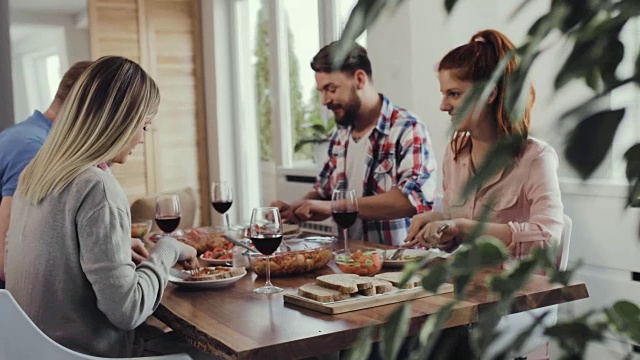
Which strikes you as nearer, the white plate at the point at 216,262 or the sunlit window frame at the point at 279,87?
the white plate at the point at 216,262

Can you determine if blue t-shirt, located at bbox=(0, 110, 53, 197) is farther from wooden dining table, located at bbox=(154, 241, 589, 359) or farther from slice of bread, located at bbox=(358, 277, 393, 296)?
slice of bread, located at bbox=(358, 277, 393, 296)

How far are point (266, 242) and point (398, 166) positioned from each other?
1.16 metres

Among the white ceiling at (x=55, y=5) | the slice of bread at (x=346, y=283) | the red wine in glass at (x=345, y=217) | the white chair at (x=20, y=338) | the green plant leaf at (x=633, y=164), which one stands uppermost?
the white ceiling at (x=55, y=5)

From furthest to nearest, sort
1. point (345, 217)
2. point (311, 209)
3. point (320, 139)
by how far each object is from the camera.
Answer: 1. point (320, 139)
2. point (311, 209)
3. point (345, 217)

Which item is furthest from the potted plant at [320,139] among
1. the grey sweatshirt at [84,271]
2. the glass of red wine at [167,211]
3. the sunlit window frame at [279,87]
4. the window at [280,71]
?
the grey sweatshirt at [84,271]

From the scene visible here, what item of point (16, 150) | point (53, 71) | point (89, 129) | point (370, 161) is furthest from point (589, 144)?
point (53, 71)

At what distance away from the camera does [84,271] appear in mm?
1694

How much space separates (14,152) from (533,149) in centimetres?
163

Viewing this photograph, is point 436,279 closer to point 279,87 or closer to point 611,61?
point 611,61

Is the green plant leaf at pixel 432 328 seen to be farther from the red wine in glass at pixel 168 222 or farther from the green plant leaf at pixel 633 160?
the red wine in glass at pixel 168 222

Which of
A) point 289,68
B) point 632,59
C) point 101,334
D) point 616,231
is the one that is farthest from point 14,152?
point 289,68

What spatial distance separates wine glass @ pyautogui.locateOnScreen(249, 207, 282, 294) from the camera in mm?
1867

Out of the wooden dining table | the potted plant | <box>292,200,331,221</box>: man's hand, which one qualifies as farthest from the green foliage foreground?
the potted plant

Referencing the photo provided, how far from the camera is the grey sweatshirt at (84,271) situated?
167 centimetres
